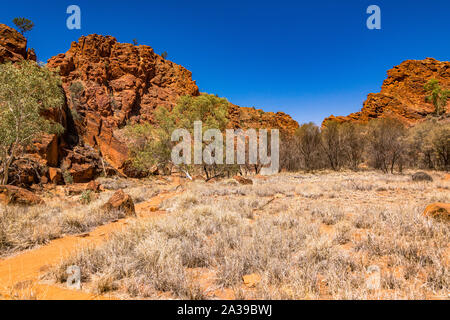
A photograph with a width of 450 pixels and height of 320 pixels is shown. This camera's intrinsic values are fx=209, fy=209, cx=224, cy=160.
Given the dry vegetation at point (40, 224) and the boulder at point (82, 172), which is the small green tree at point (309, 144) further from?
the dry vegetation at point (40, 224)

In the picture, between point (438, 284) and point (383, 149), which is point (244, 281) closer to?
point (438, 284)

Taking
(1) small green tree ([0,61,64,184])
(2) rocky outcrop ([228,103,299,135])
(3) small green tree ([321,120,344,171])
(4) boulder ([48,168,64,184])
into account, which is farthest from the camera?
(2) rocky outcrop ([228,103,299,135])

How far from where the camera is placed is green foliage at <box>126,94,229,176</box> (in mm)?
16141

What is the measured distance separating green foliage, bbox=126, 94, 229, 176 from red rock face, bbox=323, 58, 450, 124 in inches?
2651

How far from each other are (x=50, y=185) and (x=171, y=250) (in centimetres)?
1616

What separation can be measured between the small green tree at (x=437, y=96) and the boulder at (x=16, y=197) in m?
79.7

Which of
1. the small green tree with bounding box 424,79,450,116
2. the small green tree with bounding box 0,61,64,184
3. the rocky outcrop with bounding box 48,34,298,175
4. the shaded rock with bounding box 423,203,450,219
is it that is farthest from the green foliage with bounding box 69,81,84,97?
the small green tree with bounding box 424,79,450,116

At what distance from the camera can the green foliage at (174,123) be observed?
53.0ft

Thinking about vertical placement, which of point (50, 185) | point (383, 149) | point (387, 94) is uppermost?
point (387, 94)

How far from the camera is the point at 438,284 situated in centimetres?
215

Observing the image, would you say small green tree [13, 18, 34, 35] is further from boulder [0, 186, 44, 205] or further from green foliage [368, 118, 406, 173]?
green foliage [368, 118, 406, 173]

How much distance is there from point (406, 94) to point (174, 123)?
3134 inches

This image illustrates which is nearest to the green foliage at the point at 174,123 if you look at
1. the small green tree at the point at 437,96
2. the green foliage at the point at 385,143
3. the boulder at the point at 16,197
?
the boulder at the point at 16,197
